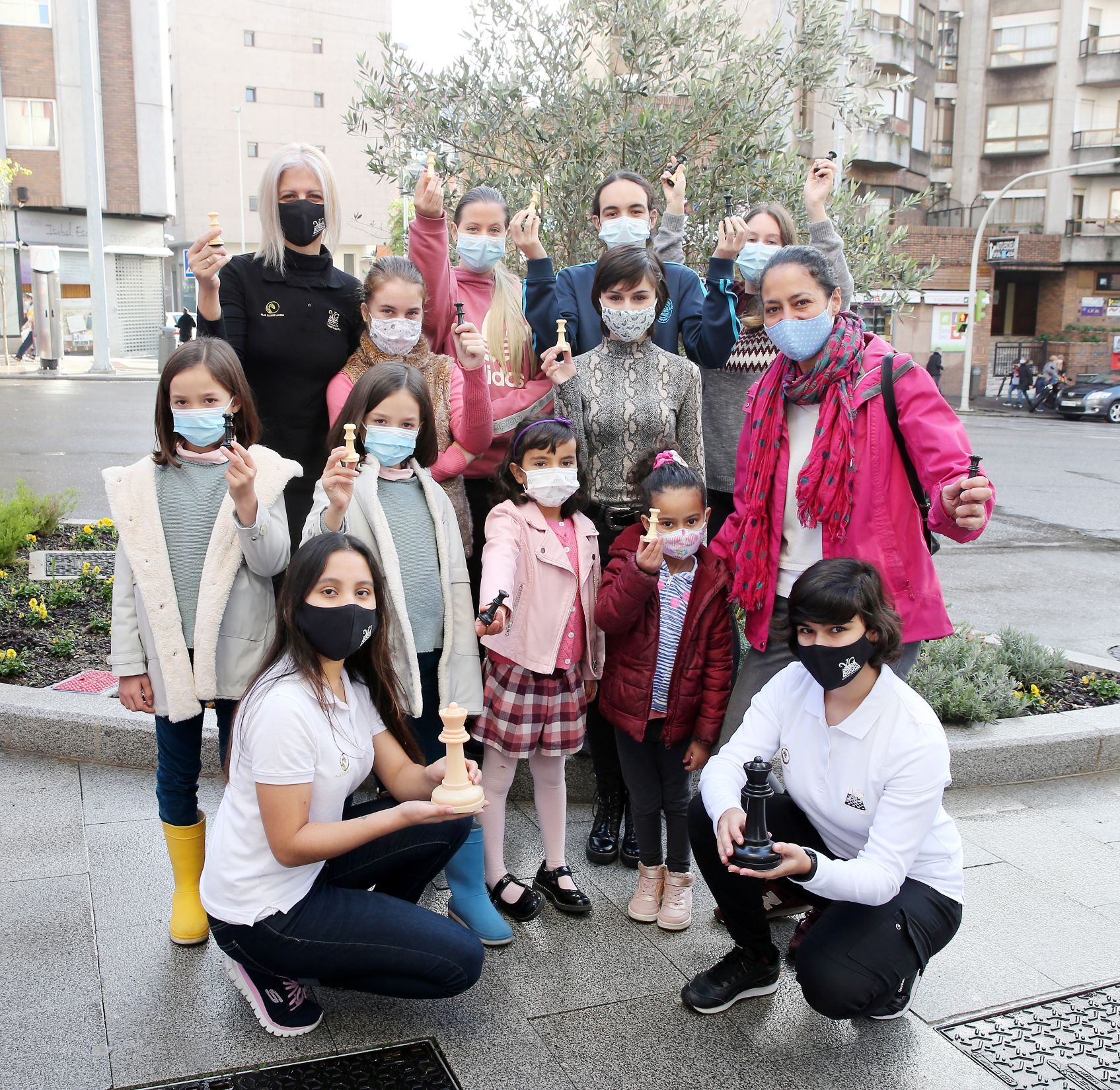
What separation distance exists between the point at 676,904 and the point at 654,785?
1.33ft

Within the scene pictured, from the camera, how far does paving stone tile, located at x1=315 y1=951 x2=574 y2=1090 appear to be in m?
2.87

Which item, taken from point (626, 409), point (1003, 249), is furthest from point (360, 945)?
point (1003, 249)

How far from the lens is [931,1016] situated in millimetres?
3199

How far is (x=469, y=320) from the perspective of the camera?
14.6ft

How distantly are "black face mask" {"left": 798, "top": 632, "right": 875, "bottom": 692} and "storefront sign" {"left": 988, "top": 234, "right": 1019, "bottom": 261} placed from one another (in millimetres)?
36695

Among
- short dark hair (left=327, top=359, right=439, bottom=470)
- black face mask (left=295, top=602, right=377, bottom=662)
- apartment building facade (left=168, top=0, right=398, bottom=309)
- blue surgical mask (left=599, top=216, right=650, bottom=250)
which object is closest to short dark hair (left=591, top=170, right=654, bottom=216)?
blue surgical mask (left=599, top=216, right=650, bottom=250)

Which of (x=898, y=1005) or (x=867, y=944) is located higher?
(x=867, y=944)

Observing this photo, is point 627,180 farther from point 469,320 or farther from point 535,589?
point 535,589

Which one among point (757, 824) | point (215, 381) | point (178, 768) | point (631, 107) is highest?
point (631, 107)

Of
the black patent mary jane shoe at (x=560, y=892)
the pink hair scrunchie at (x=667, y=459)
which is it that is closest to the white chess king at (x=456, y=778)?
the black patent mary jane shoe at (x=560, y=892)

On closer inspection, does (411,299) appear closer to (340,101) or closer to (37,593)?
(37,593)

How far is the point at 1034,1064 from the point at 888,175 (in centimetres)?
4068

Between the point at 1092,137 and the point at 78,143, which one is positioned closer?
the point at 78,143

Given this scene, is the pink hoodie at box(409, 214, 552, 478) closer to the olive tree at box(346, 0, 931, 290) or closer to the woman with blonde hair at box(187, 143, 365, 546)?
the woman with blonde hair at box(187, 143, 365, 546)
